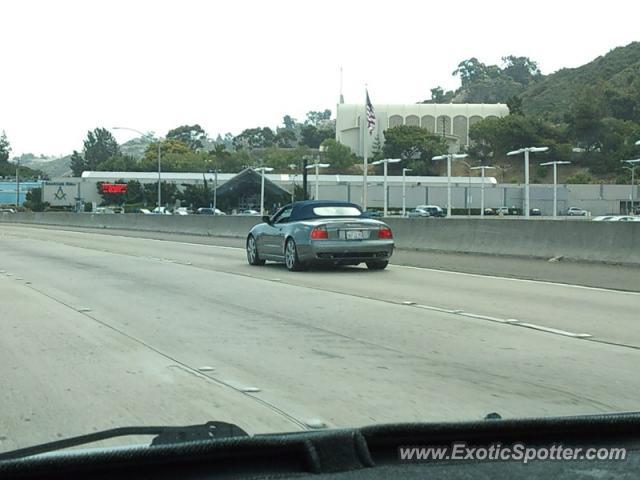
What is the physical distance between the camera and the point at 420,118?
165875 millimetres

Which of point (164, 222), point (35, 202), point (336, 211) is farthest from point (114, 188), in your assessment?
point (336, 211)

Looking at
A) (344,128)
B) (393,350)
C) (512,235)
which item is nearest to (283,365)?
(393,350)

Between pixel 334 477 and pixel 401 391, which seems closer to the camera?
pixel 334 477

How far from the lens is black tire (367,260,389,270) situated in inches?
733

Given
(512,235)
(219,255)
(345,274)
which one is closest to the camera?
(345,274)

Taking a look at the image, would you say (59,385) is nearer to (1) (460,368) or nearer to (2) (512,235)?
(1) (460,368)

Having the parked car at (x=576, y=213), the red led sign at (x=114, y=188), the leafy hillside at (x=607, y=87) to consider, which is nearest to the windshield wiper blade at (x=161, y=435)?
the parked car at (x=576, y=213)

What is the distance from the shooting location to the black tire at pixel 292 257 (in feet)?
59.4

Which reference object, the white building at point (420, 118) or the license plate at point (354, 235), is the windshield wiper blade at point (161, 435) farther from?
the white building at point (420, 118)

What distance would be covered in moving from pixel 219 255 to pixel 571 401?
61.0 feet

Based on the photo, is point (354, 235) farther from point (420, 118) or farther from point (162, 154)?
point (420, 118)

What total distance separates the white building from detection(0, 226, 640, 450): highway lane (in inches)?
5695

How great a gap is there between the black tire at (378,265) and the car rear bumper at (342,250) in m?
0.71

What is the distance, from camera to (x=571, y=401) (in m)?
6.56
